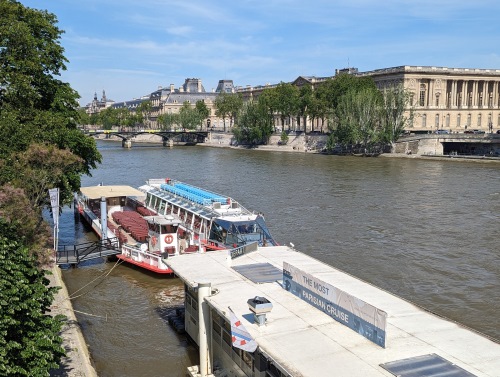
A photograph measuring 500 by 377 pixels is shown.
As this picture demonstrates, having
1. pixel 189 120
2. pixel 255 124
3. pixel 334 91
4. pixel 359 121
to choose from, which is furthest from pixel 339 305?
pixel 189 120

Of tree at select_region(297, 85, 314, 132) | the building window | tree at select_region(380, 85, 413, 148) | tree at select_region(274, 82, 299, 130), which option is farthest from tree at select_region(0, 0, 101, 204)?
the building window

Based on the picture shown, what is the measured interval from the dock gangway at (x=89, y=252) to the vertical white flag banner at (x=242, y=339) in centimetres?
1835

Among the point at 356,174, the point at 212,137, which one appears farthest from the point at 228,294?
the point at 212,137

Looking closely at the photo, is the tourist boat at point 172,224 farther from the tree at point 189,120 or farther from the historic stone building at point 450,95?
the tree at point 189,120

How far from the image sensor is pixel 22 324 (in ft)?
45.1

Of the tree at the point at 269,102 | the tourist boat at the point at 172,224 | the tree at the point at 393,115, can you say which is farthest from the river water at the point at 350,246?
the tree at the point at 269,102

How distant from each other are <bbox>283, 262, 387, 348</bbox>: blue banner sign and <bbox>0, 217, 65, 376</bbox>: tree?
681cm

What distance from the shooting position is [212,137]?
163375mm

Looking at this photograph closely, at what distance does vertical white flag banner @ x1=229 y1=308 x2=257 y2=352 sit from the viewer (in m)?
12.6

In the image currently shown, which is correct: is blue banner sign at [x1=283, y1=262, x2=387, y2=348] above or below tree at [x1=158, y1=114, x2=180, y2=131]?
below

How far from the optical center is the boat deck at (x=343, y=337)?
1166 cm

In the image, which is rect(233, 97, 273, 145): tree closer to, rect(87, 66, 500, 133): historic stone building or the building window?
rect(87, 66, 500, 133): historic stone building

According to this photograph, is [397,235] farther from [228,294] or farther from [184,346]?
[228,294]

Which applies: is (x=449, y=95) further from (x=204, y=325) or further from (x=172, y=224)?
(x=204, y=325)
